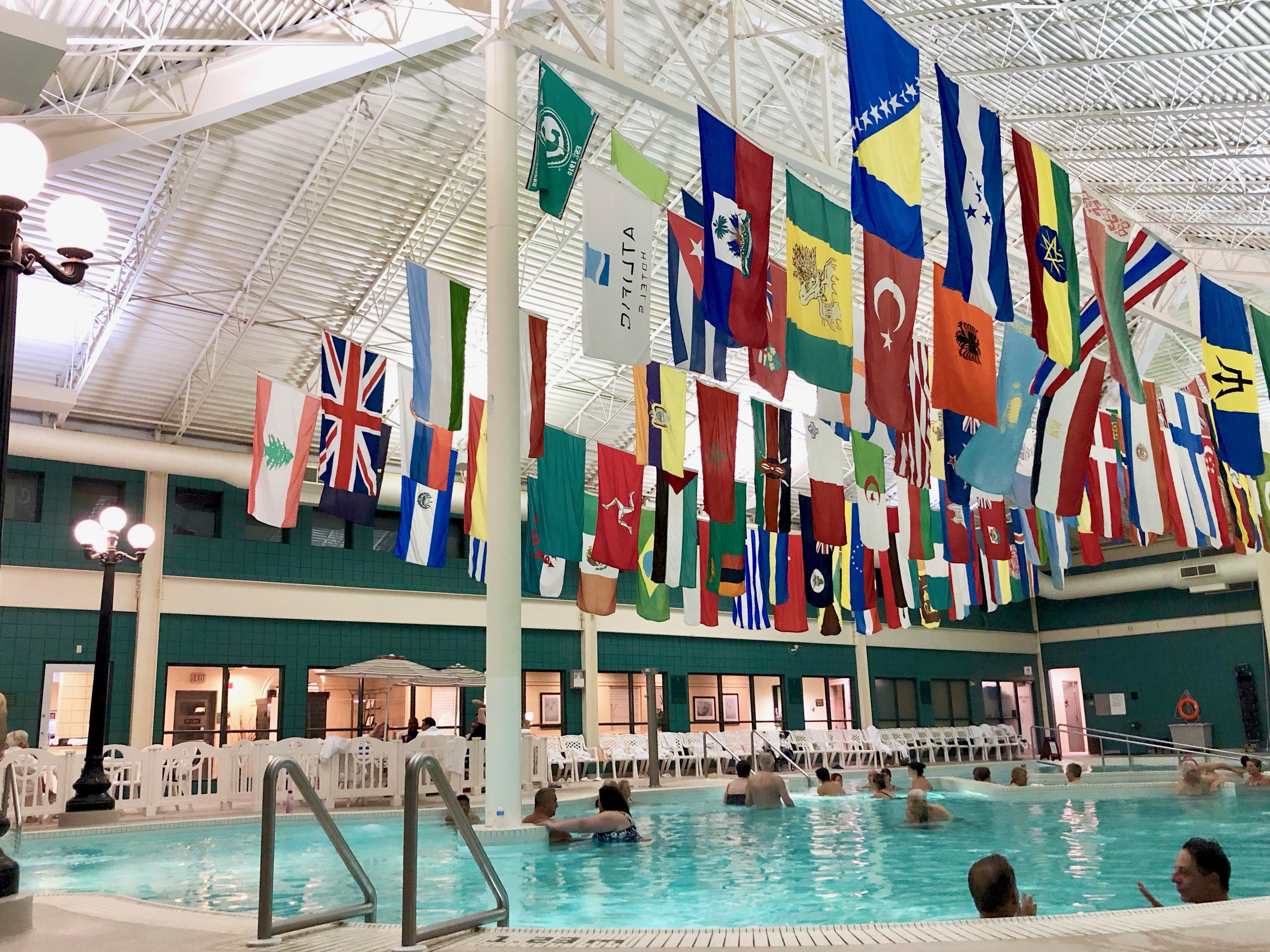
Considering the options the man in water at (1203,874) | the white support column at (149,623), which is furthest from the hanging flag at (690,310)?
the white support column at (149,623)

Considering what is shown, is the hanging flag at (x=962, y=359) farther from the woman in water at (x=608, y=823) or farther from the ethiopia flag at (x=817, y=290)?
the woman in water at (x=608, y=823)

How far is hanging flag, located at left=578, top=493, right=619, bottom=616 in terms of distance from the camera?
15.8 metres

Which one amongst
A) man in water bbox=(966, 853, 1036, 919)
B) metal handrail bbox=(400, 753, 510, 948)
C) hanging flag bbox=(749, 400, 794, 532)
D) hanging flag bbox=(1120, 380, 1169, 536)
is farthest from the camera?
hanging flag bbox=(1120, 380, 1169, 536)

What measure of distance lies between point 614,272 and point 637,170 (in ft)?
4.78

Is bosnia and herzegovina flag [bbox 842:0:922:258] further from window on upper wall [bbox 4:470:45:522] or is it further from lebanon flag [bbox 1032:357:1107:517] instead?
window on upper wall [bbox 4:470:45:522]

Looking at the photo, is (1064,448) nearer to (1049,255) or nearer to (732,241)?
(1049,255)

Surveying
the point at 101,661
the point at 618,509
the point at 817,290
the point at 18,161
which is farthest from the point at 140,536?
the point at 18,161

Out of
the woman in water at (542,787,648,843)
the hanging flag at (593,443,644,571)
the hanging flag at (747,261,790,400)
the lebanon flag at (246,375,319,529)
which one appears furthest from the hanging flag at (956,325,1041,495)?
the lebanon flag at (246,375,319,529)

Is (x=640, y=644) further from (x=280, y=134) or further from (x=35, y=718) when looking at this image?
(x=280, y=134)

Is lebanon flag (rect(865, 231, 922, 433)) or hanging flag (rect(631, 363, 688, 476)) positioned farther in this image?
hanging flag (rect(631, 363, 688, 476))

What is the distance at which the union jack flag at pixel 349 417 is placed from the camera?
14.0 m

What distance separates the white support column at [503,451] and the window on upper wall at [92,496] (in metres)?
12.1

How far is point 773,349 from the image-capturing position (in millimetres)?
12094

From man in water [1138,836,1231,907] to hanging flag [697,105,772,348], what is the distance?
582 centimetres
